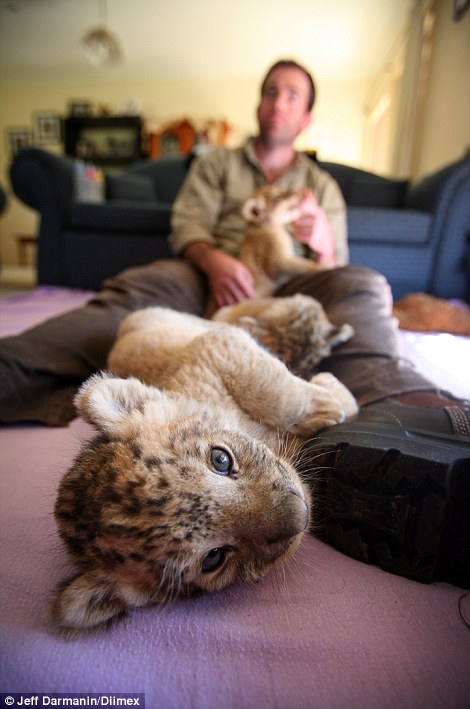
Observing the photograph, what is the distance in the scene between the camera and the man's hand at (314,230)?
272 cm

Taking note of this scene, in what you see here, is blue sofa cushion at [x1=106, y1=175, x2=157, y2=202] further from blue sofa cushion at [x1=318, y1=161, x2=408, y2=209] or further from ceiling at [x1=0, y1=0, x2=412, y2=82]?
ceiling at [x1=0, y1=0, x2=412, y2=82]

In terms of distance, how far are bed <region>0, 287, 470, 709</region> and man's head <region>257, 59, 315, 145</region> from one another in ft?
9.36

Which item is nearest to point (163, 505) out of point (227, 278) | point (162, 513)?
point (162, 513)

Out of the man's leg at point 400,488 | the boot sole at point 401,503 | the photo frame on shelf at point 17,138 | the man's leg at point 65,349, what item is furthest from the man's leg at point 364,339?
the photo frame on shelf at point 17,138

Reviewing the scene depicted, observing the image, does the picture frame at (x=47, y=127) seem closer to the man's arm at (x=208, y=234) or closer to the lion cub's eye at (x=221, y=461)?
the man's arm at (x=208, y=234)

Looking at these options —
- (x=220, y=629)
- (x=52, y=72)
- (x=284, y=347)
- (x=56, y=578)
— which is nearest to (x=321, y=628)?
(x=220, y=629)

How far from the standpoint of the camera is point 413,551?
813 mm

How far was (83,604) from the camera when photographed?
704 mm

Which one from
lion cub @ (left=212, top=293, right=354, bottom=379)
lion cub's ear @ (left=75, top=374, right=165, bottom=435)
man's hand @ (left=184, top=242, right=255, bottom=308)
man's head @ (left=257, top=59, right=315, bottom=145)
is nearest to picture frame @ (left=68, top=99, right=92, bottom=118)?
man's head @ (left=257, top=59, right=315, bottom=145)

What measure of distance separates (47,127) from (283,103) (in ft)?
39.4

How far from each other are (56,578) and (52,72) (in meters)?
14.1

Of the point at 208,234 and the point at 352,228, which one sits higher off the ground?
the point at 352,228

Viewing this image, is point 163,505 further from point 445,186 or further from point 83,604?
point 445,186

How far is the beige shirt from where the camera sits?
9.84 feet
